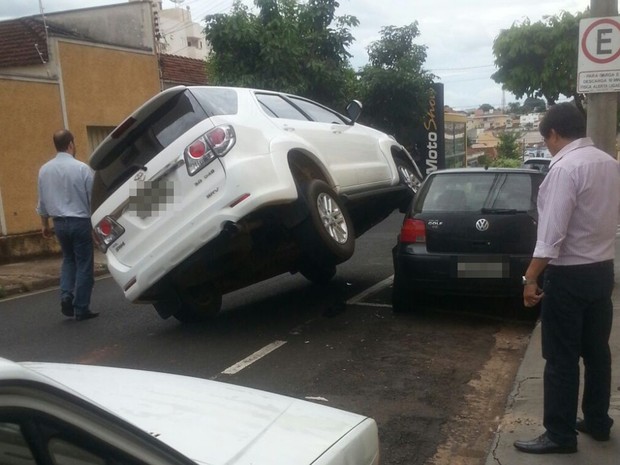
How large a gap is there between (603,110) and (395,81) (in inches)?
580

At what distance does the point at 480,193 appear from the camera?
7324 mm

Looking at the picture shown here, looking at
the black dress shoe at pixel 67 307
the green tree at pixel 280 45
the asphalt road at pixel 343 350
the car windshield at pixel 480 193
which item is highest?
the green tree at pixel 280 45

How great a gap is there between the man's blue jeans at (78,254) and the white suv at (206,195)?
1.07m

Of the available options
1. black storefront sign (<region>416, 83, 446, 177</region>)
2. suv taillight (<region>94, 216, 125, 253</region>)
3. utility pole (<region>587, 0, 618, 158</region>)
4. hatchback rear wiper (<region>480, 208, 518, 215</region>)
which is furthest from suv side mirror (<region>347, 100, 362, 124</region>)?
black storefront sign (<region>416, 83, 446, 177</region>)

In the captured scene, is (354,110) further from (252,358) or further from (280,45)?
(280,45)

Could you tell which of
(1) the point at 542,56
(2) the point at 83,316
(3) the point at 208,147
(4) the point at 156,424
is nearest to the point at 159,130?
(3) the point at 208,147

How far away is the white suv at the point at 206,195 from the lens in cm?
591

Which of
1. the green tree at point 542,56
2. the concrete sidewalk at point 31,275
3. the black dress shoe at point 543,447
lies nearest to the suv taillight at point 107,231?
the black dress shoe at point 543,447

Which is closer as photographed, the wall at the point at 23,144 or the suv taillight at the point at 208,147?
the suv taillight at the point at 208,147

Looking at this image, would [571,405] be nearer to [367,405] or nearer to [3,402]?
[367,405]

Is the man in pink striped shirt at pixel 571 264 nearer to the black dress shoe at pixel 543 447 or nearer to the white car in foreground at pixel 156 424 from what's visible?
the black dress shoe at pixel 543 447

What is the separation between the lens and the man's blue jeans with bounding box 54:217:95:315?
7656 millimetres

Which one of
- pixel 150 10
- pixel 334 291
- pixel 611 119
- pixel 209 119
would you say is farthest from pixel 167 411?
pixel 150 10

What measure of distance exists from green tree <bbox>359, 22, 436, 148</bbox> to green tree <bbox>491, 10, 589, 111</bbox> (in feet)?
19.5
